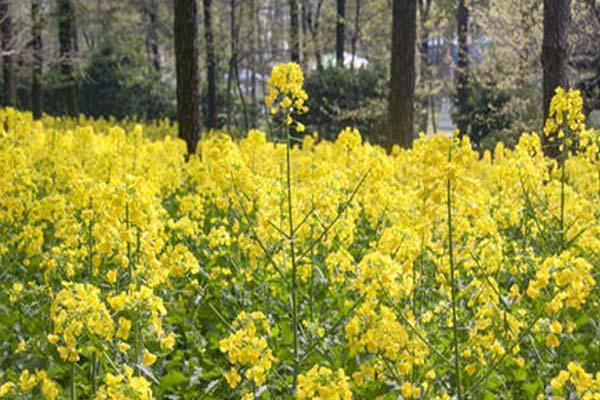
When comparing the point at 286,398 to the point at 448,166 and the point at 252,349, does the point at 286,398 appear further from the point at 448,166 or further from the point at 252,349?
the point at 448,166

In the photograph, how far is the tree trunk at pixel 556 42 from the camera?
922 centimetres

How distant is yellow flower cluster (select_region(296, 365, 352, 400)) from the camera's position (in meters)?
2.40

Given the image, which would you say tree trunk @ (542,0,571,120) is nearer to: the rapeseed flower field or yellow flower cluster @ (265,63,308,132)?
the rapeseed flower field

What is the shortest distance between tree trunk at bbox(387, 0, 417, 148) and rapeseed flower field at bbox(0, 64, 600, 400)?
14.8 feet

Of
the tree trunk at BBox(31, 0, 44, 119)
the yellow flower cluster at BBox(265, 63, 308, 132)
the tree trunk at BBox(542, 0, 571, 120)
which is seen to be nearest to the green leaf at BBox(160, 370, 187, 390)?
the yellow flower cluster at BBox(265, 63, 308, 132)

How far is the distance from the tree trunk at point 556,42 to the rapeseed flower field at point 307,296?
3.44 m

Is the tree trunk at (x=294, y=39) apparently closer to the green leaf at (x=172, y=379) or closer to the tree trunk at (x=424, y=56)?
the tree trunk at (x=424, y=56)

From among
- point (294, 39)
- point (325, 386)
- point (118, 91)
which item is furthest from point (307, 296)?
point (118, 91)

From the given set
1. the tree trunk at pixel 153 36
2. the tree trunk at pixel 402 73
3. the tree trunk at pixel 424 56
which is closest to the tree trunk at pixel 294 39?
the tree trunk at pixel 424 56

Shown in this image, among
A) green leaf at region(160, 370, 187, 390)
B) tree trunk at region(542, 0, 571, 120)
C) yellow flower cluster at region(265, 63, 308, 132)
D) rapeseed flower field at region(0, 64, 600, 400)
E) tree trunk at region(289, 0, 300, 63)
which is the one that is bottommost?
green leaf at region(160, 370, 187, 390)

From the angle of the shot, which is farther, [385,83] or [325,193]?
[385,83]

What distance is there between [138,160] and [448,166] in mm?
6087

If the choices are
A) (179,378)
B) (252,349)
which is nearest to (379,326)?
(252,349)

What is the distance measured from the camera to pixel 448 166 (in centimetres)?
286
